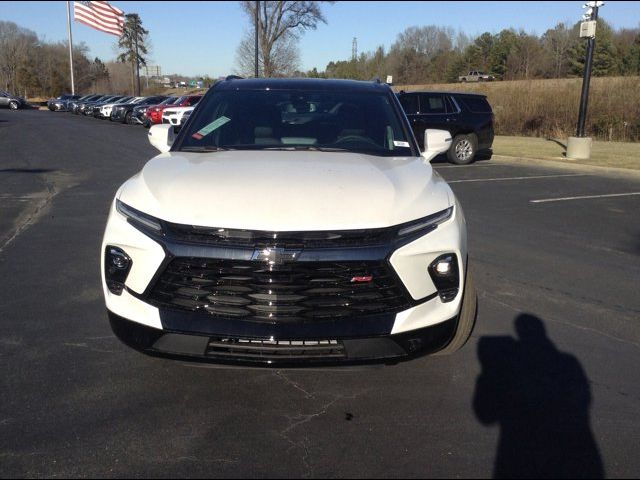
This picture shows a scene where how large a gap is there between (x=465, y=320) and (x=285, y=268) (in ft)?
3.88

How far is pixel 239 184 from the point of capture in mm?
3217

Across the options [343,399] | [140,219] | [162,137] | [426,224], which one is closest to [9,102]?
[162,137]

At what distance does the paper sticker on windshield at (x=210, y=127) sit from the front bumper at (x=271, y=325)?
57.9 inches

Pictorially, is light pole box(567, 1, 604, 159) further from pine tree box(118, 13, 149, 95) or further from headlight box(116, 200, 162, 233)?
pine tree box(118, 13, 149, 95)

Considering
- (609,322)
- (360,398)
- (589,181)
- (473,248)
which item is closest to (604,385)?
(609,322)

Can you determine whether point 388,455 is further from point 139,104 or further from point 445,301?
point 139,104

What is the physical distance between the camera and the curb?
45.9 feet

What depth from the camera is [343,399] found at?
3406 millimetres

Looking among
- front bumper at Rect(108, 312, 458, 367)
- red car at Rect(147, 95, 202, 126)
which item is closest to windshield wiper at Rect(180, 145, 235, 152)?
front bumper at Rect(108, 312, 458, 367)

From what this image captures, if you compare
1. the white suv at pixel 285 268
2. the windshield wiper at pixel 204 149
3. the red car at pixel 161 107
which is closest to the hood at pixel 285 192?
the white suv at pixel 285 268

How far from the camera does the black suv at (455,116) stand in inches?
595

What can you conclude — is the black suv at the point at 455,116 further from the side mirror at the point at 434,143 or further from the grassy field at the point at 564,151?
the side mirror at the point at 434,143

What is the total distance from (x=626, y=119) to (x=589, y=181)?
38.5ft

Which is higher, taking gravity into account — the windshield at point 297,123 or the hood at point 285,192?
the windshield at point 297,123
